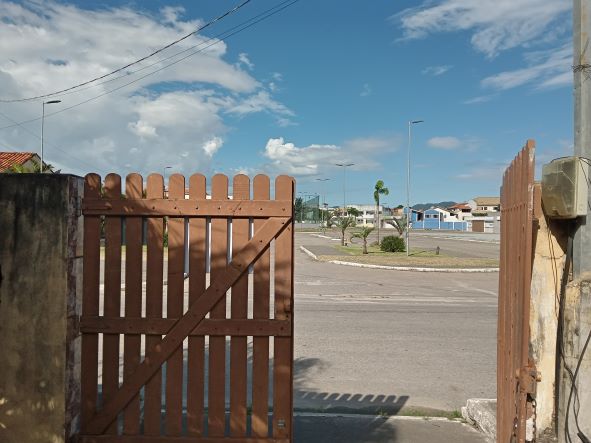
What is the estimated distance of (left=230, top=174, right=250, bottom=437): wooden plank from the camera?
11.2ft

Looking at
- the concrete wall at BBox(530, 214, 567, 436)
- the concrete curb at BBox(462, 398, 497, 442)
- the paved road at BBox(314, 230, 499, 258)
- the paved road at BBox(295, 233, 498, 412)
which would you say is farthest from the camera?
the paved road at BBox(314, 230, 499, 258)

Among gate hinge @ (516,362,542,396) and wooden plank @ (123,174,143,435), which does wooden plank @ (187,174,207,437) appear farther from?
gate hinge @ (516,362,542,396)

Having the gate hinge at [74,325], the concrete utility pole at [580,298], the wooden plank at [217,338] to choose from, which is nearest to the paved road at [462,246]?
the concrete utility pole at [580,298]

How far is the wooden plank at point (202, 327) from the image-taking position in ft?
11.2

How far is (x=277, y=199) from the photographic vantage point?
11.3 ft

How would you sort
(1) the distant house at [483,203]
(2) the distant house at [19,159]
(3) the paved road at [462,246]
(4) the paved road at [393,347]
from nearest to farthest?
(4) the paved road at [393,347] → (3) the paved road at [462,246] → (2) the distant house at [19,159] → (1) the distant house at [483,203]

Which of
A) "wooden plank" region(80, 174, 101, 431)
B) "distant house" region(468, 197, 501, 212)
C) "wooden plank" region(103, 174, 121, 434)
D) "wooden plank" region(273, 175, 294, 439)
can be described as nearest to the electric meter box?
"wooden plank" region(273, 175, 294, 439)

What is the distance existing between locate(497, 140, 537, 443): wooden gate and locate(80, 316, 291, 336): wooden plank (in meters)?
1.48

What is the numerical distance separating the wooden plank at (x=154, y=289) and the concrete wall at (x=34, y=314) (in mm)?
519

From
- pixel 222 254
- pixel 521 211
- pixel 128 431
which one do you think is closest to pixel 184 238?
pixel 222 254

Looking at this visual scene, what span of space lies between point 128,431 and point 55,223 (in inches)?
61.9

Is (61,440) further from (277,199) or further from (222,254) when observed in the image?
(277,199)

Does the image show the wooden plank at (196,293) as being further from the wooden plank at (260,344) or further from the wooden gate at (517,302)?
the wooden gate at (517,302)

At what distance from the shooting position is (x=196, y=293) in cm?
344
